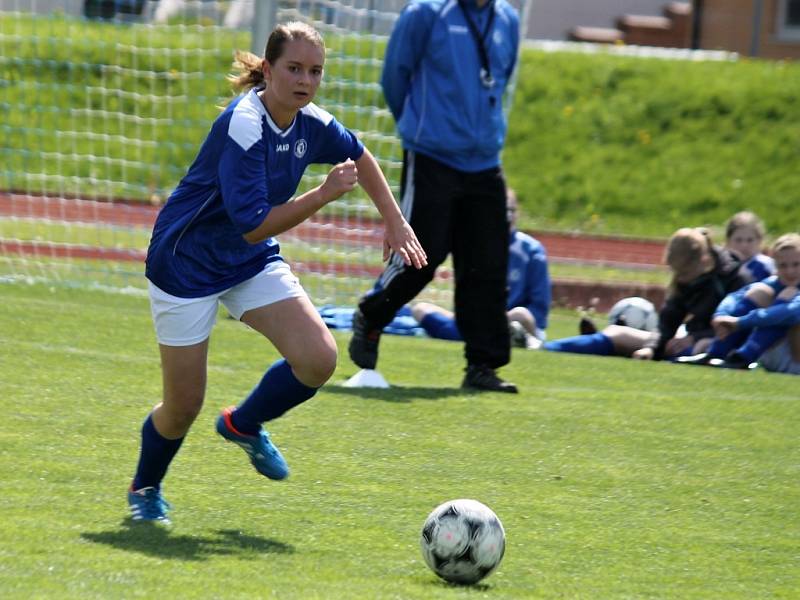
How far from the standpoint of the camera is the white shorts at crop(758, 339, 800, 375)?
957cm

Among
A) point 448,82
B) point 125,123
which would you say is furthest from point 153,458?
point 125,123

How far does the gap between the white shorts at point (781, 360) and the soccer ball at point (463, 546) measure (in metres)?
5.61

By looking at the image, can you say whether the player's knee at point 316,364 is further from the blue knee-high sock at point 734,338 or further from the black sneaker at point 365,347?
the blue knee-high sock at point 734,338

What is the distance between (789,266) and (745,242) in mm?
952

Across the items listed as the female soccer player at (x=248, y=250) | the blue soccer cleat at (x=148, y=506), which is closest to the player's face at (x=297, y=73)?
the female soccer player at (x=248, y=250)

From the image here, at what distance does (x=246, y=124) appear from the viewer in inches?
192

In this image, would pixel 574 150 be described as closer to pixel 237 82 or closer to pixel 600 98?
pixel 600 98

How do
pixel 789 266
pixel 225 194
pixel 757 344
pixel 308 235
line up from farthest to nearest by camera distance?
pixel 308 235
pixel 757 344
pixel 789 266
pixel 225 194

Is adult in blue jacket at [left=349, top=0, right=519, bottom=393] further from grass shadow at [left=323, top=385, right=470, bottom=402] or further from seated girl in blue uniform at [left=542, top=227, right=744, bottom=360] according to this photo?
seated girl in blue uniform at [left=542, top=227, right=744, bottom=360]

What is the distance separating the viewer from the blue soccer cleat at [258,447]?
210 inches

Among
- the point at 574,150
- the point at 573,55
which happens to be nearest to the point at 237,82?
the point at 574,150

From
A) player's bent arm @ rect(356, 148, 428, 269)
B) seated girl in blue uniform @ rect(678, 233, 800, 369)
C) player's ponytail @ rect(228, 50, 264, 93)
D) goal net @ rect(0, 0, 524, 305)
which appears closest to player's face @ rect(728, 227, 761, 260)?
seated girl in blue uniform @ rect(678, 233, 800, 369)

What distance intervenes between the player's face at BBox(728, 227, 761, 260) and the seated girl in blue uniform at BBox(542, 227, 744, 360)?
0.13 meters

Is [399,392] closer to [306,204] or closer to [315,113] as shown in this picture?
[315,113]
